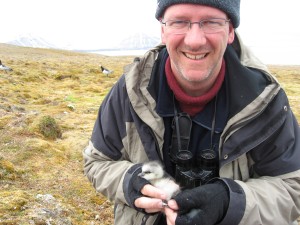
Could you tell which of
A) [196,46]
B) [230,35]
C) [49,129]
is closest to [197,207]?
[196,46]

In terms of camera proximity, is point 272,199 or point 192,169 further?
point 192,169

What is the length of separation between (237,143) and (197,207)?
76cm

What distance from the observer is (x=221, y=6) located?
310 cm

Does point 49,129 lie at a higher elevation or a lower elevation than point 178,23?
lower

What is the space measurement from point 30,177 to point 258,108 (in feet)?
15.3

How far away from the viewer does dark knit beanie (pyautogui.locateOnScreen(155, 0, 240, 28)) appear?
120 inches

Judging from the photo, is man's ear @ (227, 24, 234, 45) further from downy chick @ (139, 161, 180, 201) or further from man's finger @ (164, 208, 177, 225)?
man's finger @ (164, 208, 177, 225)

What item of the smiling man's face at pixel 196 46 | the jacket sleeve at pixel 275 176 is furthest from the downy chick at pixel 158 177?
the smiling man's face at pixel 196 46

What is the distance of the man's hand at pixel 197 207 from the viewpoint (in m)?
2.73

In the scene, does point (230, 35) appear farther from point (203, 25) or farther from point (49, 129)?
point (49, 129)

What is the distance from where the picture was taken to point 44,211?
453cm

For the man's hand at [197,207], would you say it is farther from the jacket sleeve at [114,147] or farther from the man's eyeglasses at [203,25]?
the man's eyeglasses at [203,25]

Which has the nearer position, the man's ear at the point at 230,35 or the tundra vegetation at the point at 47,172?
the man's ear at the point at 230,35

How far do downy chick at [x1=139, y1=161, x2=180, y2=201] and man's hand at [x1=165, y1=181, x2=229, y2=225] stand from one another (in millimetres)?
281
